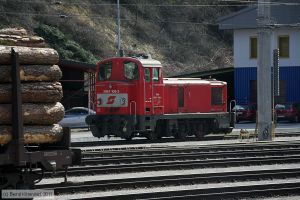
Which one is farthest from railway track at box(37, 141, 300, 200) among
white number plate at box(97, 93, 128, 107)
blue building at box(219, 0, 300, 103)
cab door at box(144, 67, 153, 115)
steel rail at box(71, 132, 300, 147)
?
blue building at box(219, 0, 300, 103)

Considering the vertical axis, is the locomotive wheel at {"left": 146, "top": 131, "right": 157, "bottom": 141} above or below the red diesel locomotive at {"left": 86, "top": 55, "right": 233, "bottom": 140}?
below

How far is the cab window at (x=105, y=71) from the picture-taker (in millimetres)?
29922

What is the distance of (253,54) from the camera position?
176ft

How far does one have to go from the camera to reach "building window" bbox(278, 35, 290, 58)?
53250 mm

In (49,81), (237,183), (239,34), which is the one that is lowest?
(237,183)

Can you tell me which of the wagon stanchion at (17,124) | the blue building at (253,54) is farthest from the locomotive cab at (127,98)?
the blue building at (253,54)

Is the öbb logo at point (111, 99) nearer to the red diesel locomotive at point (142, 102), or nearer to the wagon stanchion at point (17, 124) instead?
the red diesel locomotive at point (142, 102)

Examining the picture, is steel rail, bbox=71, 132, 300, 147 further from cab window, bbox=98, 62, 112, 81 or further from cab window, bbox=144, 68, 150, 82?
cab window, bbox=98, 62, 112, 81

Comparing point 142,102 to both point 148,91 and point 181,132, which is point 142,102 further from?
point 181,132

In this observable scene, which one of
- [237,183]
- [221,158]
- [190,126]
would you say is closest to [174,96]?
[190,126]

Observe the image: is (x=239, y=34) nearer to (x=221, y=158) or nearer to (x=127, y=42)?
(x=127, y=42)

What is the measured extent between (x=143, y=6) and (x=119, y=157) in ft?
172

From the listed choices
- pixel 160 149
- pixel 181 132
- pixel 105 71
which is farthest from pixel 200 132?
pixel 160 149

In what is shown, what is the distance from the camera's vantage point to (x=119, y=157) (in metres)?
21.1
